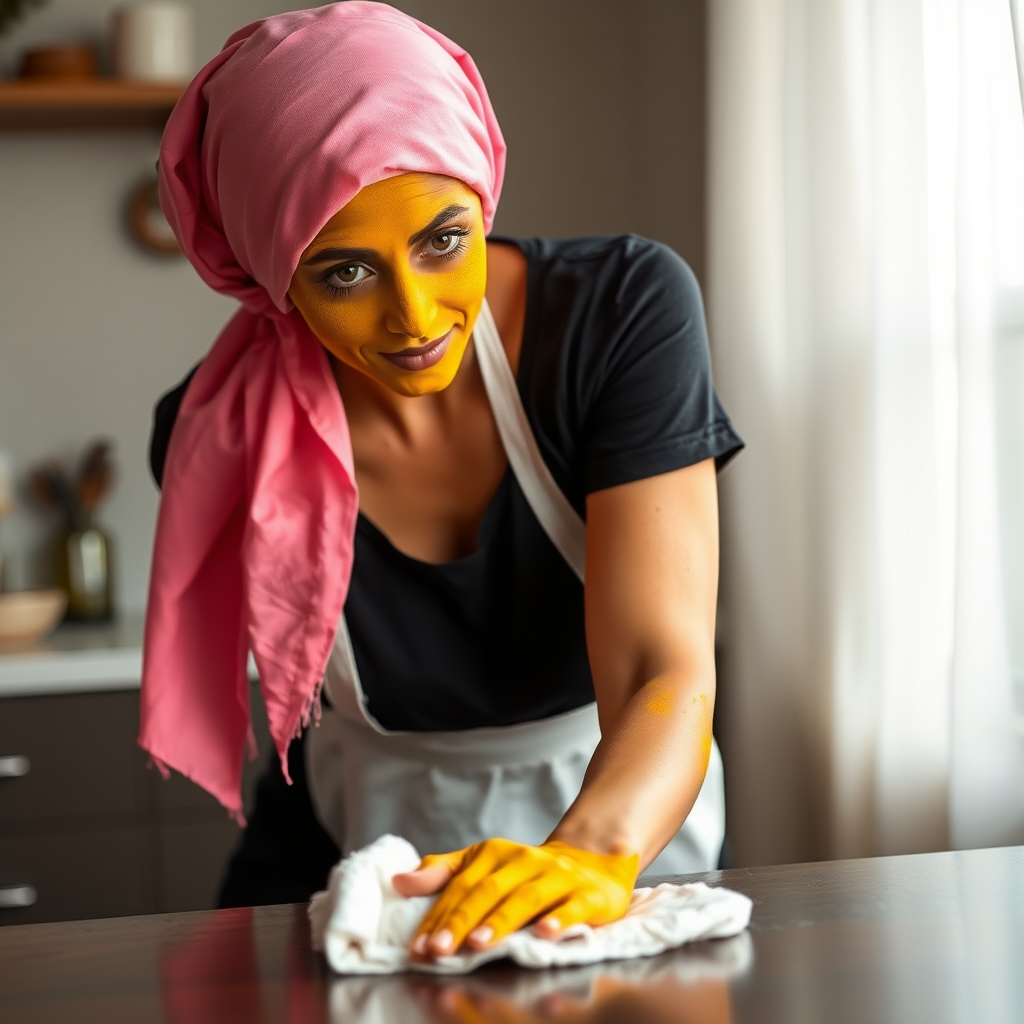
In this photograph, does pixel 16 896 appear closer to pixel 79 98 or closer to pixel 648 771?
pixel 79 98

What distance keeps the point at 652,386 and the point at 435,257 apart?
211 millimetres

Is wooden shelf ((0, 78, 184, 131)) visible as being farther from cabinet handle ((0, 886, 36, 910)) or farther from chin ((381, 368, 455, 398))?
chin ((381, 368, 455, 398))

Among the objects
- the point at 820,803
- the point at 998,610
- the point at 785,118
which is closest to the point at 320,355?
the point at 998,610

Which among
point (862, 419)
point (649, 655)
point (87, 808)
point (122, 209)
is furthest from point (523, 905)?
point (122, 209)

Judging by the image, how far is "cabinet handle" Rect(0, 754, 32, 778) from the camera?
2172 millimetres

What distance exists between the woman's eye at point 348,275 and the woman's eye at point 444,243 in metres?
0.05

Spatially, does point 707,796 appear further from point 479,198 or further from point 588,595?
point 479,198

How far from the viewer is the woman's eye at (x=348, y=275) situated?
972 mm

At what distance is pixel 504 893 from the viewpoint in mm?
673

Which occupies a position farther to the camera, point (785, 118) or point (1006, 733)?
point (785, 118)

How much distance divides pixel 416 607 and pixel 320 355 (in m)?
0.25

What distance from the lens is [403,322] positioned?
97 centimetres

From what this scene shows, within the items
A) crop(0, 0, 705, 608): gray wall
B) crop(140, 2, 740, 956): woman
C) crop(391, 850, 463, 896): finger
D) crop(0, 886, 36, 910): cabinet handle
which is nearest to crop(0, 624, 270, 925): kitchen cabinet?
crop(0, 886, 36, 910): cabinet handle

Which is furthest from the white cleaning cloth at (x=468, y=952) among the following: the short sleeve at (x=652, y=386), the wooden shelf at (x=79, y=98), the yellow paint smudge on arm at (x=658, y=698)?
the wooden shelf at (x=79, y=98)
